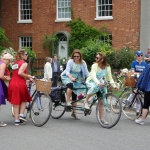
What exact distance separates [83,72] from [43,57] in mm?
22774

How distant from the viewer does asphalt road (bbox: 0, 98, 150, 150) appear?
29.0ft

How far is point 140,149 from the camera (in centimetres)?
856

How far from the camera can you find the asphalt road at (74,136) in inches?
348

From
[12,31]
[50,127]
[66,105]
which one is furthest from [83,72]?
[12,31]

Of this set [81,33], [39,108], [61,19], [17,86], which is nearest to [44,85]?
[39,108]

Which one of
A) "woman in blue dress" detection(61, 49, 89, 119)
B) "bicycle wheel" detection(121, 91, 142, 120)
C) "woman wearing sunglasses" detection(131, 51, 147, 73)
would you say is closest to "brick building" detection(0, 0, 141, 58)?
"woman wearing sunglasses" detection(131, 51, 147, 73)

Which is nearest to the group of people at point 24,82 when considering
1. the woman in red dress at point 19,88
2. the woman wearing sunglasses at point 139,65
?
the woman in red dress at point 19,88

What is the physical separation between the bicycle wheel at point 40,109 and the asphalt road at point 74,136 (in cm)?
17

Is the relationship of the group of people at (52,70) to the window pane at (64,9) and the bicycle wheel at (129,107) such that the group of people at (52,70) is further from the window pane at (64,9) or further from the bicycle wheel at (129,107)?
the window pane at (64,9)

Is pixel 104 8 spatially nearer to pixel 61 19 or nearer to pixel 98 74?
pixel 61 19

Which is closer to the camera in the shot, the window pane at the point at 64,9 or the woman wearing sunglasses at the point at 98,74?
the woman wearing sunglasses at the point at 98,74

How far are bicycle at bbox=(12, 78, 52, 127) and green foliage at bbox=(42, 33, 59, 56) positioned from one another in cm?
2243

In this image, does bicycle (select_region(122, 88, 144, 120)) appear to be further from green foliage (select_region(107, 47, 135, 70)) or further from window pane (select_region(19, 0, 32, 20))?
window pane (select_region(19, 0, 32, 20))

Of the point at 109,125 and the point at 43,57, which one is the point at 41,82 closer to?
the point at 109,125
